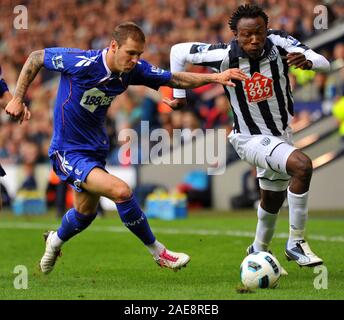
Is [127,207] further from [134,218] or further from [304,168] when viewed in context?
[304,168]

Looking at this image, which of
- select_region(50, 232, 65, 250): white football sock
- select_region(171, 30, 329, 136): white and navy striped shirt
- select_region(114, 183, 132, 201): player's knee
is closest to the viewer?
select_region(114, 183, 132, 201): player's knee

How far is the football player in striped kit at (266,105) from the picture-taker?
8633 mm

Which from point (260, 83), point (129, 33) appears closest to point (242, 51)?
point (260, 83)

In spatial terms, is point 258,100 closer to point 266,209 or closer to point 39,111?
point 266,209

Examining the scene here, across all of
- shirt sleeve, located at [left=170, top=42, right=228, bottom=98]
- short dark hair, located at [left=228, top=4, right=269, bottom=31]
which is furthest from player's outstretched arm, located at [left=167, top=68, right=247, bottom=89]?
short dark hair, located at [left=228, top=4, right=269, bottom=31]

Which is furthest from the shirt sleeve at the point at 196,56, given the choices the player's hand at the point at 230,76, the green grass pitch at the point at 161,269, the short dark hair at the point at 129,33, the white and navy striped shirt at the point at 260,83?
the green grass pitch at the point at 161,269

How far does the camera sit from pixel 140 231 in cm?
841

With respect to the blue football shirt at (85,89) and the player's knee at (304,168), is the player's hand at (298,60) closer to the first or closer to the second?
the player's knee at (304,168)

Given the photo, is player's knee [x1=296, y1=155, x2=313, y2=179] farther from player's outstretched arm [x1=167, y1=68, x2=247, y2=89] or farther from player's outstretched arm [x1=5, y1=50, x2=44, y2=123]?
player's outstretched arm [x1=5, y1=50, x2=44, y2=123]

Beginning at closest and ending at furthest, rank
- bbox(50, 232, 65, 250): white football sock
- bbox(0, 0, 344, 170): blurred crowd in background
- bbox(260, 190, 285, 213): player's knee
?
bbox(50, 232, 65, 250): white football sock, bbox(260, 190, 285, 213): player's knee, bbox(0, 0, 344, 170): blurred crowd in background

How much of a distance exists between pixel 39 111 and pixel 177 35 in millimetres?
3586

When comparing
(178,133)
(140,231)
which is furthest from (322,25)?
(140,231)

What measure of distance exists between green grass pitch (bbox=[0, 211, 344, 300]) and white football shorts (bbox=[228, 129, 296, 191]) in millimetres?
853

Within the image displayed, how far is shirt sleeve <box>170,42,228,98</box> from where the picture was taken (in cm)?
904
